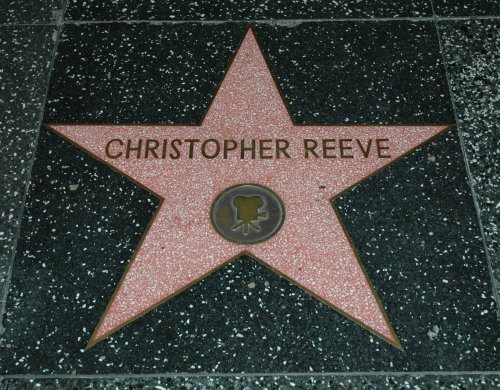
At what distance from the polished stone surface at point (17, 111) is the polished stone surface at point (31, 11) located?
0.12ft

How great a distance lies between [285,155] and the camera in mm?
1661

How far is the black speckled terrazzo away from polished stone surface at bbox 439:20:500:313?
4cm

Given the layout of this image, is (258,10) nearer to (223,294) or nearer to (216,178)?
(216,178)

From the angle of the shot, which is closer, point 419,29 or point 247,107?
point 247,107

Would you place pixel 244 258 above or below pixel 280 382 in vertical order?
above

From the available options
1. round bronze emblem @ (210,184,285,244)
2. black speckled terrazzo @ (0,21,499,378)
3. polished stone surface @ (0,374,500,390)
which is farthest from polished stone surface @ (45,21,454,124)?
polished stone surface @ (0,374,500,390)

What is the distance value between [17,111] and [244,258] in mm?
858

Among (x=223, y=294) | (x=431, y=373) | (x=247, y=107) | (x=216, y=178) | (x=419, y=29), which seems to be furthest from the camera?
(x=419, y=29)

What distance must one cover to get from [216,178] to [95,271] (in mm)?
416

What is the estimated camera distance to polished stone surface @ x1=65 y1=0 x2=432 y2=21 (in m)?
1.93

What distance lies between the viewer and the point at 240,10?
6.40 ft

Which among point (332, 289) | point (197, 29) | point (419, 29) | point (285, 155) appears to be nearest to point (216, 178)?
point (285, 155)

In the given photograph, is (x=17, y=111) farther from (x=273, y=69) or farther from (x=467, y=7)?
(x=467, y=7)

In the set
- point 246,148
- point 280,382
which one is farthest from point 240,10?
point 280,382
